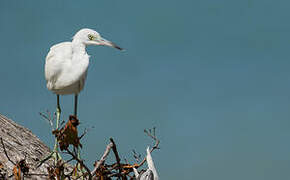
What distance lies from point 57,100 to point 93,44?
2.09 ft

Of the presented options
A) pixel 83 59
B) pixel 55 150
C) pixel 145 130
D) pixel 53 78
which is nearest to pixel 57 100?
pixel 53 78

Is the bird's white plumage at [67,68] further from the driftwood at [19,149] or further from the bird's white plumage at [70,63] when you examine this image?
the driftwood at [19,149]

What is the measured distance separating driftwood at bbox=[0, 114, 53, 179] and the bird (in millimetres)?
619

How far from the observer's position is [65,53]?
381 cm

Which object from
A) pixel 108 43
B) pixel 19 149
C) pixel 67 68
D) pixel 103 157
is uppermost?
pixel 108 43

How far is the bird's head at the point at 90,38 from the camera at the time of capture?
387 cm

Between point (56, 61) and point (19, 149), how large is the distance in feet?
2.92

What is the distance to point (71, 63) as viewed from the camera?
12.3ft

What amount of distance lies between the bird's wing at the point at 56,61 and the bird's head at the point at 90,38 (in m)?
0.12

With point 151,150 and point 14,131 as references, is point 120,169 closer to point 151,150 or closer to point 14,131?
point 151,150

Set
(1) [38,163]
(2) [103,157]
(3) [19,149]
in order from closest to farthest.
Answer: (2) [103,157] → (1) [38,163] → (3) [19,149]

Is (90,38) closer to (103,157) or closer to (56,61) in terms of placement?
(56,61)

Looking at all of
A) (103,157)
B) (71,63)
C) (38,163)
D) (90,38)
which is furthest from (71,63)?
(103,157)

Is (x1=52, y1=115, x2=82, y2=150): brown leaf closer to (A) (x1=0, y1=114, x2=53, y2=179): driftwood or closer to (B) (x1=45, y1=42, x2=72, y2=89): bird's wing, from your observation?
(A) (x1=0, y1=114, x2=53, y2=179): driftwood
